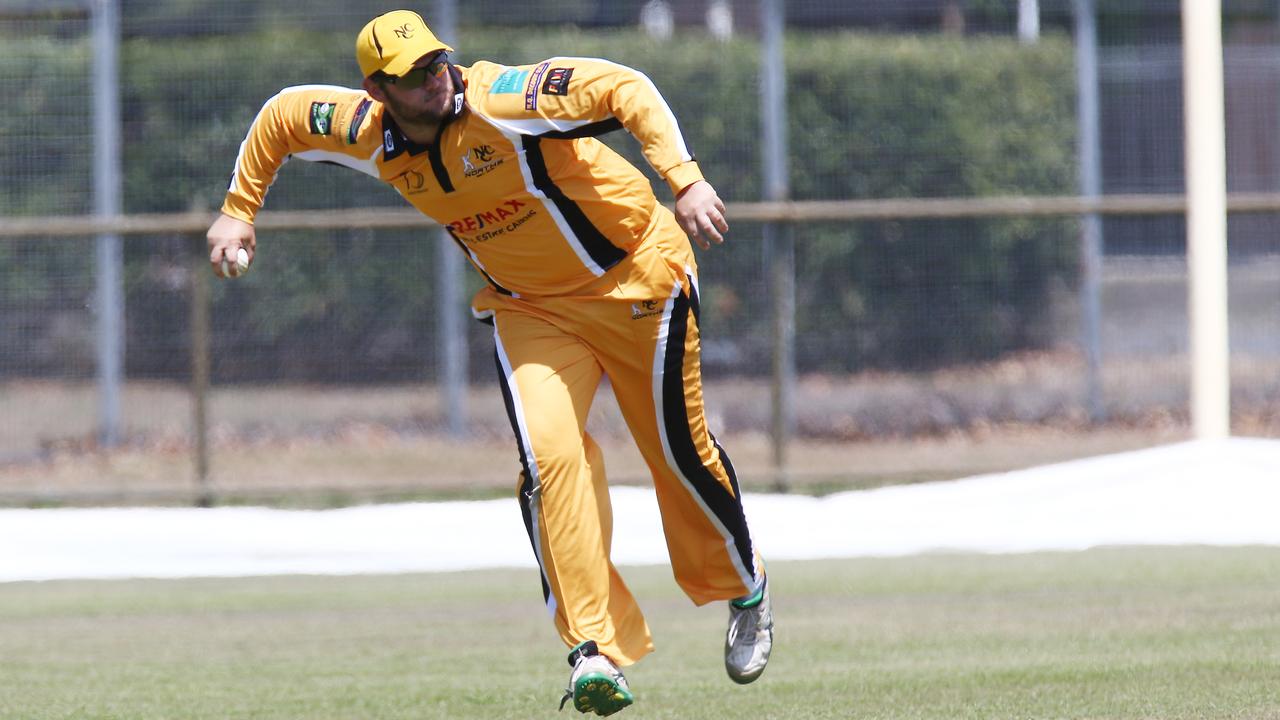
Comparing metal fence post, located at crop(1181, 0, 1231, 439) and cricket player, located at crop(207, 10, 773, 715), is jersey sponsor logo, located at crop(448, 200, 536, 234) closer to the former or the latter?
cricket player, located at crop(207, 10, 773, 715)

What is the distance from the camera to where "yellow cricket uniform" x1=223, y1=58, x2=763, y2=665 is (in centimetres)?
529

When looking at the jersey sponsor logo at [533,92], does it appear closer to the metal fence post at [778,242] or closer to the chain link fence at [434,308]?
the chain link fence at [434,308]

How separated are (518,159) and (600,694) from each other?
159cm

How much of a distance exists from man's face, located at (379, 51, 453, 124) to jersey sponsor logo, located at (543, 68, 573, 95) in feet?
0.93

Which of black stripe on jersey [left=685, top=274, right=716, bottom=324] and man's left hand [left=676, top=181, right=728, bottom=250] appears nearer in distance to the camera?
man's left hand [left=676, top=181, right=728, bottom=250]

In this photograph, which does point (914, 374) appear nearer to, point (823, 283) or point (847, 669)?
point (823, 283)

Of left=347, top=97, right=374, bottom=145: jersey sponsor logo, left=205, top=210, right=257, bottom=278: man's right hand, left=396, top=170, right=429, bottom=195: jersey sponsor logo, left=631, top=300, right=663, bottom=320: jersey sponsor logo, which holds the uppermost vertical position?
left=347, top=97, right=374, bottom=145: jersey sponsor logo

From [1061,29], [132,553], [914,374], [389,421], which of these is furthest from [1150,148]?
[132,553]

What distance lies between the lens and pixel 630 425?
5855 mm

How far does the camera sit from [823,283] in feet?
43.8

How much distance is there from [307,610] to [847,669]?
3.19 m

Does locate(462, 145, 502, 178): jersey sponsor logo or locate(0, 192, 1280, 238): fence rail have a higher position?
locate(0, 192, 1280, 238): fence rail

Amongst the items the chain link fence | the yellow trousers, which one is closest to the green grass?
the yellow trousers

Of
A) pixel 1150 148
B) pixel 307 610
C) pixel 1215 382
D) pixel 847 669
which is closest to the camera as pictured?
pixel 847 669
